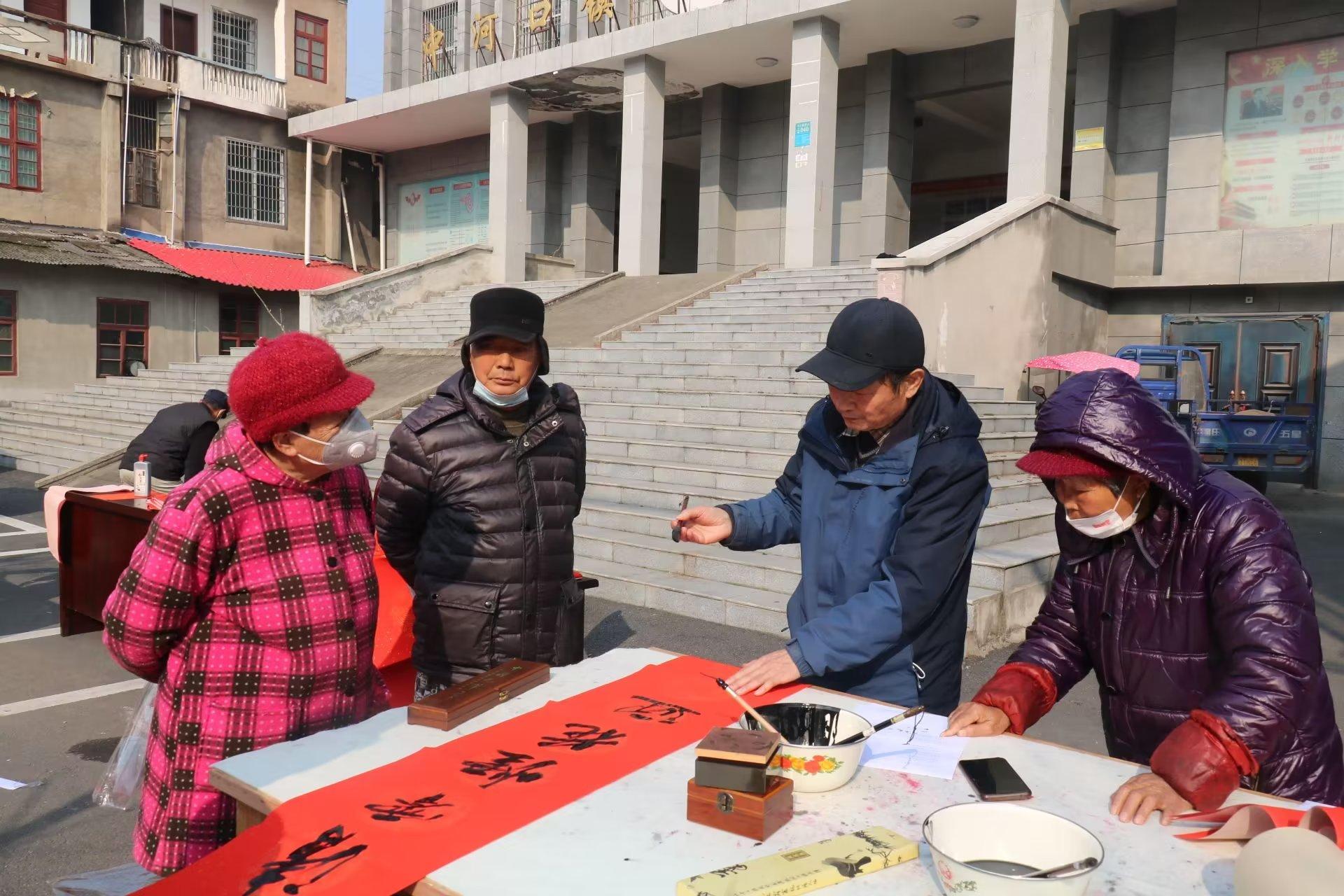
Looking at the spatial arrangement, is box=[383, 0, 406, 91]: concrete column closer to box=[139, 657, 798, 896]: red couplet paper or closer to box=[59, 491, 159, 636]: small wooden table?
box=[59, 491, 159, 636]: small wooden table

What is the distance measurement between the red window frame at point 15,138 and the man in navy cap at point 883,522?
79.9ft

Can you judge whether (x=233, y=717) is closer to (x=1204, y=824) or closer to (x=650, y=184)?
(x=1204, y=824)

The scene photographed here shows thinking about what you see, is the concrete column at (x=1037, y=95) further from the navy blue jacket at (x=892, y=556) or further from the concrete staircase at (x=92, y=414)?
the concrete staircase at (x=92, y=414)

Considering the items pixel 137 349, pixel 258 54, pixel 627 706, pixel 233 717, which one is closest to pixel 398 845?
pixel 627 706

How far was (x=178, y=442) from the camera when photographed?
22.6ft

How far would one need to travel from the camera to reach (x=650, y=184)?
57.9ft

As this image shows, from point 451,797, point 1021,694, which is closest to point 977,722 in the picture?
point 1021,694

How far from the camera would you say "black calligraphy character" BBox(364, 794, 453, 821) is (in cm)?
173

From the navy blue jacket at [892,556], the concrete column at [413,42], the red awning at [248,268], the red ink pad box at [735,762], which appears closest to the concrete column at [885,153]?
the red awning at [248,268]

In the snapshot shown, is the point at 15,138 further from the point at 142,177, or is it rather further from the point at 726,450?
the point at 726,450

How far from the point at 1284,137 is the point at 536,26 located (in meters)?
15.1

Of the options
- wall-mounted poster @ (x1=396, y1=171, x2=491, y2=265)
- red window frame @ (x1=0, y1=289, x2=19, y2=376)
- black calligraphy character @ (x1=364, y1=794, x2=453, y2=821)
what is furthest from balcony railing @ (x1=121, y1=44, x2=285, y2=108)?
black calligraphy character @ (x1=364, y1=794, x2=453, y2=821)

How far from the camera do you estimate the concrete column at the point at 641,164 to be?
17.4 meters

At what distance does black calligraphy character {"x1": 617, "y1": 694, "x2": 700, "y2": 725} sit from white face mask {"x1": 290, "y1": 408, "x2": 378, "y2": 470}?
901 millimetres
